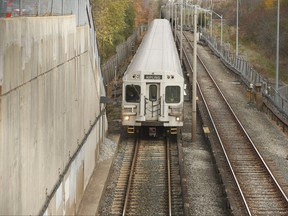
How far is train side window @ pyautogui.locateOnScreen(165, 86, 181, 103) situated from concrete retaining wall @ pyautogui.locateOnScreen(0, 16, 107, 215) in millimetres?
6323

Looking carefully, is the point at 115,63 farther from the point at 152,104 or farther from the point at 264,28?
the point at 264,28

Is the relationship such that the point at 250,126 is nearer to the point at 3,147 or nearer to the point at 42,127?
the point at 42,127

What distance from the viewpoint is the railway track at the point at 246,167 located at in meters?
15.6

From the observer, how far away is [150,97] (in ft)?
73.8

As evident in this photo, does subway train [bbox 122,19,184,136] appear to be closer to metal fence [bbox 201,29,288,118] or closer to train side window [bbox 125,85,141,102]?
train side window [bbox 125,85,141,102]

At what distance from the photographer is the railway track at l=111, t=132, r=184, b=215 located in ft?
50.9

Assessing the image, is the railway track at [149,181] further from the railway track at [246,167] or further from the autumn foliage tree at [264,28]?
the autumn foliage tree at [264,28]

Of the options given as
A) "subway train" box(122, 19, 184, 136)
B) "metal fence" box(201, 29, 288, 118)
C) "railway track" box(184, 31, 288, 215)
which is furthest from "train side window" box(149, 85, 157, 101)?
"metal fence" box(201, 29, 288, 118)

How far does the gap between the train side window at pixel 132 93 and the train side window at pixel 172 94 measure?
1.08 metres

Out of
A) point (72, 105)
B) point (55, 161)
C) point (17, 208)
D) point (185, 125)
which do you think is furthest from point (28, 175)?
point (185, 125)

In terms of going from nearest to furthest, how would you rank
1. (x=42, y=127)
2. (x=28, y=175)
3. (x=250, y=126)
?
(x=28, y=175)
(x=42, y=127)
(x=250, y=126)

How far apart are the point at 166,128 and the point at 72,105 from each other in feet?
33.2

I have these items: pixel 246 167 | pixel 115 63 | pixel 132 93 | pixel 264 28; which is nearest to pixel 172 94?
pixel 132 93

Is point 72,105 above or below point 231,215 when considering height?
above
